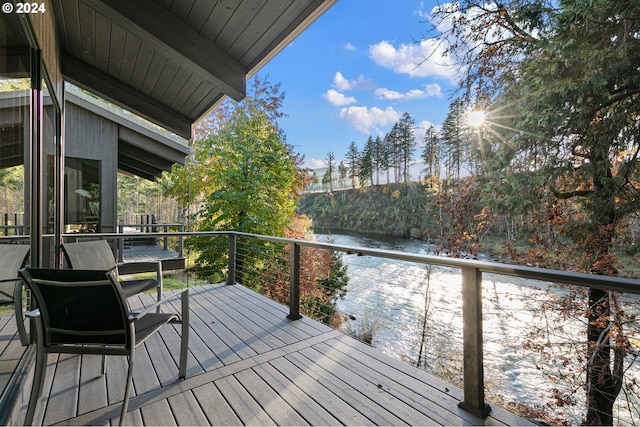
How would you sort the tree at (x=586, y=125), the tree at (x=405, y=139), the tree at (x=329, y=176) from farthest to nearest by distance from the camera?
the tree at (x=329, y=176) → the tree at (x=405, y=139) → the tree at (x=586, y=125)

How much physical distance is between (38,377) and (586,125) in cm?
638

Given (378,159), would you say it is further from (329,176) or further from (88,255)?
(88,255)

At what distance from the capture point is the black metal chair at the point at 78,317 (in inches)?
55.6

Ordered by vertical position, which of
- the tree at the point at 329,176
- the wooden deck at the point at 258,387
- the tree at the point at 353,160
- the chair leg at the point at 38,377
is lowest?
the wooden deck at the point at 258,387

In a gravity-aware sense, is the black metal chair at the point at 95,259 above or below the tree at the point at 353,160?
below

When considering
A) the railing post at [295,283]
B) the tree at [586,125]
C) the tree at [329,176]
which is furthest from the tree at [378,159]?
the railing post at [295,283]

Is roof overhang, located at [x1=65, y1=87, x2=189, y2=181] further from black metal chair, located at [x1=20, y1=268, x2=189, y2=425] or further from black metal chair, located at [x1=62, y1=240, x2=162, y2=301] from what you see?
black metal chair, located at [x1=20, y1=268, x2=189, y2=425]

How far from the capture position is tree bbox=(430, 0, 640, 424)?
411cm

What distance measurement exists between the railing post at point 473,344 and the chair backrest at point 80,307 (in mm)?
1820

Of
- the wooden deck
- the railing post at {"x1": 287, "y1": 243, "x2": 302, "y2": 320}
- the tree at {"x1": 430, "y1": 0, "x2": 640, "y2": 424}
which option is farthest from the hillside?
the wooden deck

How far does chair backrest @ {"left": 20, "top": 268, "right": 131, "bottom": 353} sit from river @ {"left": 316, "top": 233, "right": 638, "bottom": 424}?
234 centimetres

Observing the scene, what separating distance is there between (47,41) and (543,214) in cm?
654

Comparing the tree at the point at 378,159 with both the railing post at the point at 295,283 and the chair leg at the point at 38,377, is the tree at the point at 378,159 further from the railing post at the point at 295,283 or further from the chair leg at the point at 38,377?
the chair leg at the point at 38,377

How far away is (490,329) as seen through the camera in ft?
21.5
